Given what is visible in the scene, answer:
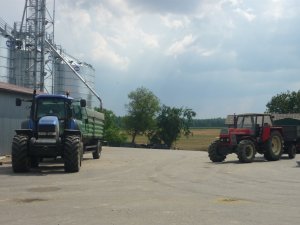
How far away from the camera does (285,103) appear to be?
88.8 metres

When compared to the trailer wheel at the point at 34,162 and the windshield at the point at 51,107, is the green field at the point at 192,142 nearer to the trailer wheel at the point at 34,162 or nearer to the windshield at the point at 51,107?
the trailer wheel at the point at 34,162

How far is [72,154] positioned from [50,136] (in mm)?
1100

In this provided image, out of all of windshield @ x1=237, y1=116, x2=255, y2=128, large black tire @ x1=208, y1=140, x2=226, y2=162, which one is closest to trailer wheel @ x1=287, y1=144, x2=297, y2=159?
windshield @ x1=237, y1=116, x2=255, y2=128

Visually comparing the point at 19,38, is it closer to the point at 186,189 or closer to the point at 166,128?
Answer: the point at 186,189

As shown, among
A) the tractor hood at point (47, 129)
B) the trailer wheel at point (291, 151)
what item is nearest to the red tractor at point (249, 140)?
the trailer wheel at point (291, 151)

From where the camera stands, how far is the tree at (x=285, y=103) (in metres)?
87.8

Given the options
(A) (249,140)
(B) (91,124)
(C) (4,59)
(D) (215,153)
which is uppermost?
(C) (4,59)

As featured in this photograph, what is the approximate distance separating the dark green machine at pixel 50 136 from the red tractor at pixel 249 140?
6.97 metres

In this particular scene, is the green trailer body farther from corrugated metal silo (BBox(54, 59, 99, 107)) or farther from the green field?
the green field

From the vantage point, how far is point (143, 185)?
14.0m

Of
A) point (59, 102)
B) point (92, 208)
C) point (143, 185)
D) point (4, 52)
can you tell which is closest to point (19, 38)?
point (4, 52)

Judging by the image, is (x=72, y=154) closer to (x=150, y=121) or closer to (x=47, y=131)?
(x=47, y=131)

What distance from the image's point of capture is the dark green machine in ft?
57.0

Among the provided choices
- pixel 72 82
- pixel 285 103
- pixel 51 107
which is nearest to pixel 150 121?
pixel 285 103
